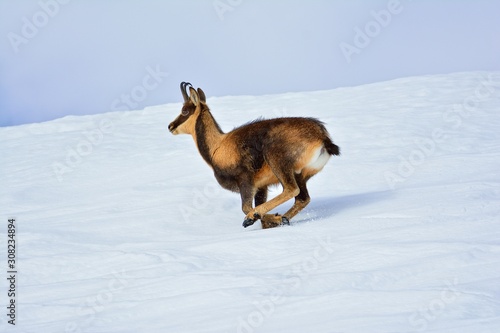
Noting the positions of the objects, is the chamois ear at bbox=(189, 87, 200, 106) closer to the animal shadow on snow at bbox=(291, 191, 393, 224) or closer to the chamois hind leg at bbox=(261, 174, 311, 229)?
the chamois hind leg at bbox=(261, 174, 311, 229)

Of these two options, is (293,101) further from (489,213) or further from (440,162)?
(489,213)

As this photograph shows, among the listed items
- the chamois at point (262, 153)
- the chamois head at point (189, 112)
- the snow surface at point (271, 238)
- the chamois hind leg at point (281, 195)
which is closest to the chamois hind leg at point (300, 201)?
the chamois at point (262, 153)

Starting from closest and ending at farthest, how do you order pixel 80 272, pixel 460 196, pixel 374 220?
pixel 80 272 < pixel 374 220 < pixel 460 196

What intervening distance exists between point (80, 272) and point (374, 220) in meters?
2.58

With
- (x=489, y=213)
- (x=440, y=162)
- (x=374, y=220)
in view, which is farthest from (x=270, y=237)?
(x=440, y=162)

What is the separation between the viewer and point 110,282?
530cm

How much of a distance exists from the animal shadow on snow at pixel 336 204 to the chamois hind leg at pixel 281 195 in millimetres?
323

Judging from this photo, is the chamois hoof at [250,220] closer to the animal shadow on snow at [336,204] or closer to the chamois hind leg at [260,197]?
the animal shadow on snow at [336,204]

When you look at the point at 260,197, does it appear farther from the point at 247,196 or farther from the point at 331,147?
the point at 331,147

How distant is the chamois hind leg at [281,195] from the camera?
24.3ft

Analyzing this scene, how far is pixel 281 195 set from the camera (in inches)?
293

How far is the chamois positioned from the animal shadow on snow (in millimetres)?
210

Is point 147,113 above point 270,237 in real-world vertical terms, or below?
below

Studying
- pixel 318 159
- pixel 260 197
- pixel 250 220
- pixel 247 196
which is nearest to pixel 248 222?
pixel 250 220
